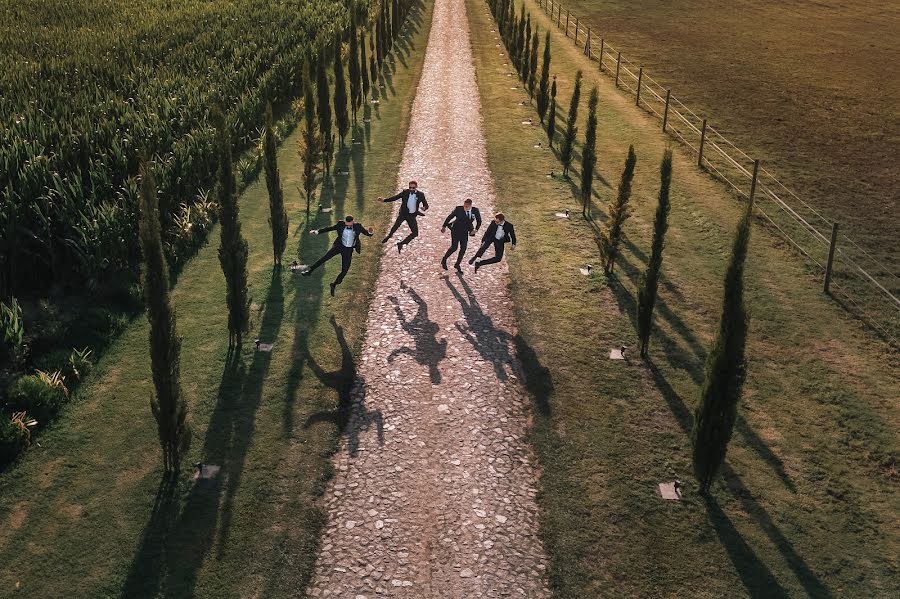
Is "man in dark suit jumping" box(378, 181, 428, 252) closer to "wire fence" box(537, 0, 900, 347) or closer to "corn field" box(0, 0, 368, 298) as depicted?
"corn field" box(0, 0, 368, 298)

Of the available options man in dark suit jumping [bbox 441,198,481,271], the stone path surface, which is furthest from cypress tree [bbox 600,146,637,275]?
man in dark suit jumping [bbox 441,198,481,271]

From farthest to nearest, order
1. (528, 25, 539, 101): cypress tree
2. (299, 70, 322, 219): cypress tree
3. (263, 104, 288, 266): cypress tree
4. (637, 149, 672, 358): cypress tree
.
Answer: (528, 25, 539, 101): cypress tree → (299, 70, 322, 219): cypress tree → (263, 104, 288, 266): cypress tree → (637, 149, 672, 358): cypress tree

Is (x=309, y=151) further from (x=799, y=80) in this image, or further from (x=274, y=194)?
(x=799, y=80)

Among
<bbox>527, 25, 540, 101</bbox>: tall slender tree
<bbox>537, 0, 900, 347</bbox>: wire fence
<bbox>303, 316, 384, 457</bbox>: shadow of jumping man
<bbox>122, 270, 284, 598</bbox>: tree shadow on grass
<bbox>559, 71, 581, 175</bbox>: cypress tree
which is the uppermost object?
<bbox>527, 25, 540, 101</bbox>: tall slender tree

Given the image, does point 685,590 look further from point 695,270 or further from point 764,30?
point 764,30

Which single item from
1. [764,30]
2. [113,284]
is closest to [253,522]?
[113,284]

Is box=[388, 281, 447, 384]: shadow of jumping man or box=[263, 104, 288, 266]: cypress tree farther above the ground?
box=[263, 104, 288, 266]: cypress tree
